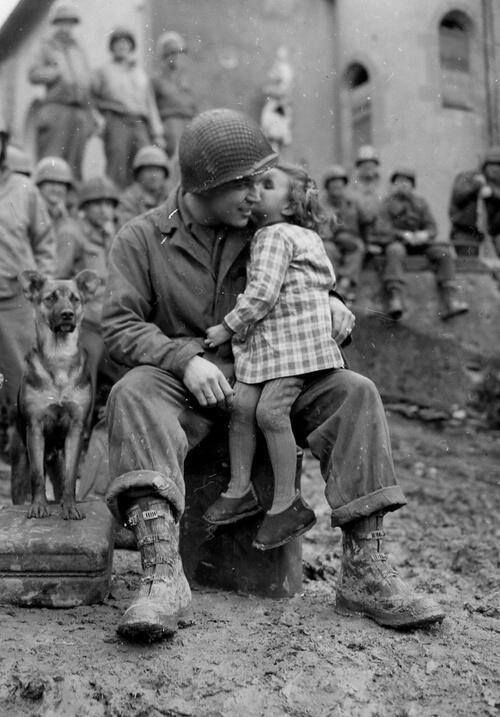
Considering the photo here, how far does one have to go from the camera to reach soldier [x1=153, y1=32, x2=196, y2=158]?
12273mm

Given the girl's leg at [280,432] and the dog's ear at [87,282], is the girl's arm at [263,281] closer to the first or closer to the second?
the girl's leg at [280,432]

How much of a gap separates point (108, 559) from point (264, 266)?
134cm

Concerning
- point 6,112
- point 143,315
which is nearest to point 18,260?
point 143,315

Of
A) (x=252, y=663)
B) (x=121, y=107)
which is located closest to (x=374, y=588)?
(x=252, y=663)

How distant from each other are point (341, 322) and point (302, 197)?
0.58 metres

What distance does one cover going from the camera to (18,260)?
682 cm

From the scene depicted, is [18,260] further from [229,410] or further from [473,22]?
[473,22]

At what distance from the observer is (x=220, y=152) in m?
3.98

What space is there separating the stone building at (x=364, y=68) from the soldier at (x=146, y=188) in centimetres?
854

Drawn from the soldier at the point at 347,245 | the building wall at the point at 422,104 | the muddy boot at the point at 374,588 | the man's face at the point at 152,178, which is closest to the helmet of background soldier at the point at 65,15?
the man's face at the point at 152,178

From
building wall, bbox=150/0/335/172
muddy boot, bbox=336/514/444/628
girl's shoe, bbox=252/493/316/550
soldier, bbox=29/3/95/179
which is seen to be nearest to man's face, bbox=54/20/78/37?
soldier, bbox=29/3/95/179

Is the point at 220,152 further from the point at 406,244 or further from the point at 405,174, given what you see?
the point at 405,174

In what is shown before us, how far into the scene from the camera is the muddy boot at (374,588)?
3.53 meters

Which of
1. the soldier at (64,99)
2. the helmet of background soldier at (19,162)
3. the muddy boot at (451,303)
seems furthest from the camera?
the soldier at (64,99)
